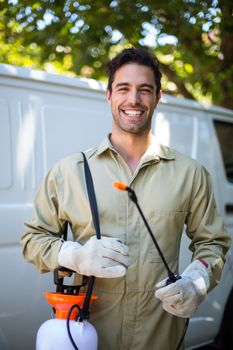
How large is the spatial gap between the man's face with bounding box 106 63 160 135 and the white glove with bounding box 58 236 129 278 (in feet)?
1.94

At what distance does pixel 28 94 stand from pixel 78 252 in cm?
132

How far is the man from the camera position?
2250 millimetres

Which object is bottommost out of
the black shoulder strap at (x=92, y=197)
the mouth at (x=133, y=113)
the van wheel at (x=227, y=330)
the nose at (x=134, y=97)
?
the van wheel at (x=227, y=330)

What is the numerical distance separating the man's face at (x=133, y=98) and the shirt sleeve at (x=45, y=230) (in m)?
0.42

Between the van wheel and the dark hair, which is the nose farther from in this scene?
the van wheel

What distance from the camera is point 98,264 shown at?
2041 millimetres

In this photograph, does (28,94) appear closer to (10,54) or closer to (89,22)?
(89,22)

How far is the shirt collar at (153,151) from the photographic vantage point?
2369mm

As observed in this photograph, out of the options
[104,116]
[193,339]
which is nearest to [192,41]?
[104,116]

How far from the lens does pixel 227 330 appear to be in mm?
3928

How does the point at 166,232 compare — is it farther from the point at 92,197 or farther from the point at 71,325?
the point at 71,325

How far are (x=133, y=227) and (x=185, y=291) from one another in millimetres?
371

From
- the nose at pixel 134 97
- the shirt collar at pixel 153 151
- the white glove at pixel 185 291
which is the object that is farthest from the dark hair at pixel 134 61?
the white glove at pixel 185 291

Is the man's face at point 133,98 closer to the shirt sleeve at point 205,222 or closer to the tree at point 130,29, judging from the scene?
the shirt sleeve at point 205,222
